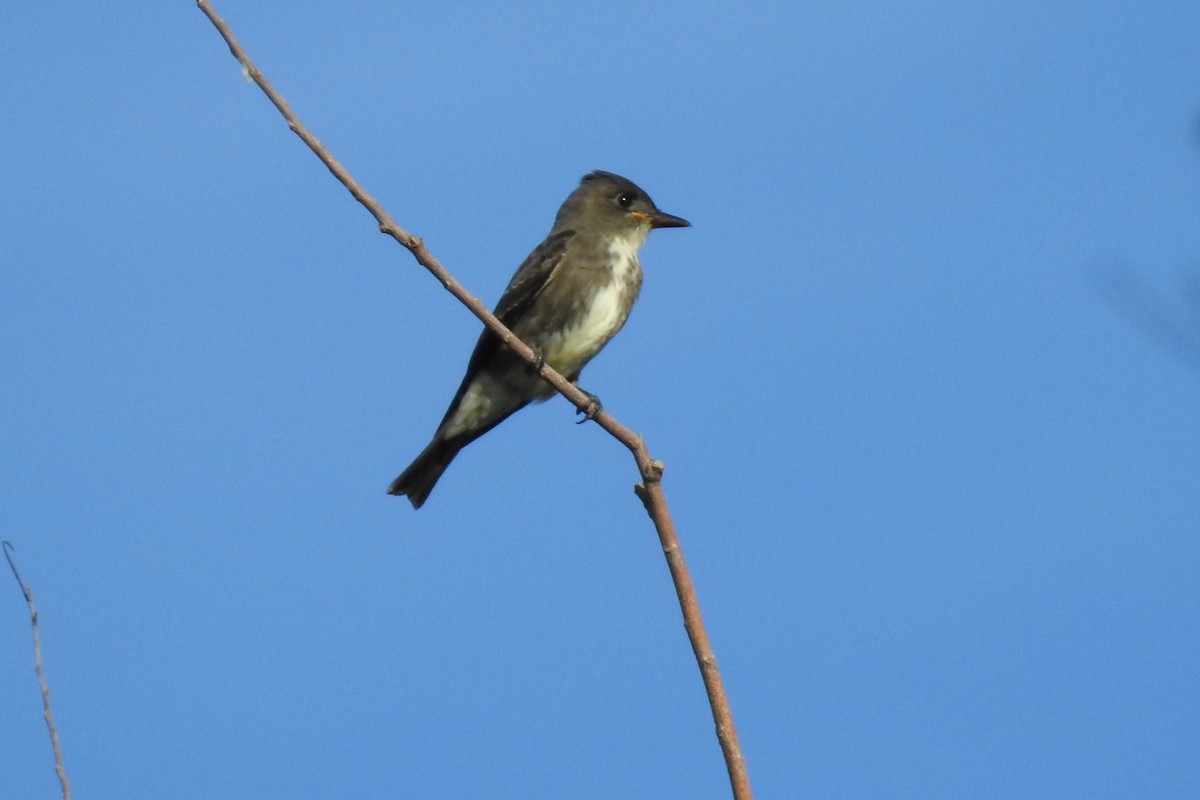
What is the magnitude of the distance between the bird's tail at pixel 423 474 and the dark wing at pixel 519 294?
180 millimetres

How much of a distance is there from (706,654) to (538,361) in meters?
2.55

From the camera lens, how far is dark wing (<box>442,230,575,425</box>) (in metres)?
9.19

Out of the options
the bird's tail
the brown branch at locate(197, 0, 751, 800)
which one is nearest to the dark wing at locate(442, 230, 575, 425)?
the bird's tail

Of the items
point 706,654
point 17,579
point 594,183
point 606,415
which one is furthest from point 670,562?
point 594,183

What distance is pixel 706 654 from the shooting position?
3.37m

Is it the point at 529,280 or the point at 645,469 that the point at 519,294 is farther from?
the point at 645,469

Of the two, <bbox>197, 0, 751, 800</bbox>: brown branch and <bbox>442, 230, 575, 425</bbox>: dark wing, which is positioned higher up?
<bbox>442, 230, 575, 425</bbox>: dark wing

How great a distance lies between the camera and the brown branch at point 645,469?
10.7 ft

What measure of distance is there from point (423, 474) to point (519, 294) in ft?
3.78

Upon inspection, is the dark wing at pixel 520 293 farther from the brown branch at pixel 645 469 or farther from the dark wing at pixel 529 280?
the brown branch at pixel 645 469

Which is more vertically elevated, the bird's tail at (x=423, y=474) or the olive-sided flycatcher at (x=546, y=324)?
the olive-sided flycatcher at (x=546, y=324)

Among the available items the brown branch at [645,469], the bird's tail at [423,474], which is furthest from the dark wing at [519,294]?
the brown branch at [645,469]

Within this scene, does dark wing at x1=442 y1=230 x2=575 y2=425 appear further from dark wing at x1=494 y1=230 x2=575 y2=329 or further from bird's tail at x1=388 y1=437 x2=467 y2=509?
bird's tail at x1=388 y1=437 x2=467 y2=509

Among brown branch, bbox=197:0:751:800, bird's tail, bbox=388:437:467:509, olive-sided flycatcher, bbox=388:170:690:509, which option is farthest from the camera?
bird's tail, bbox=388:437:467:509
